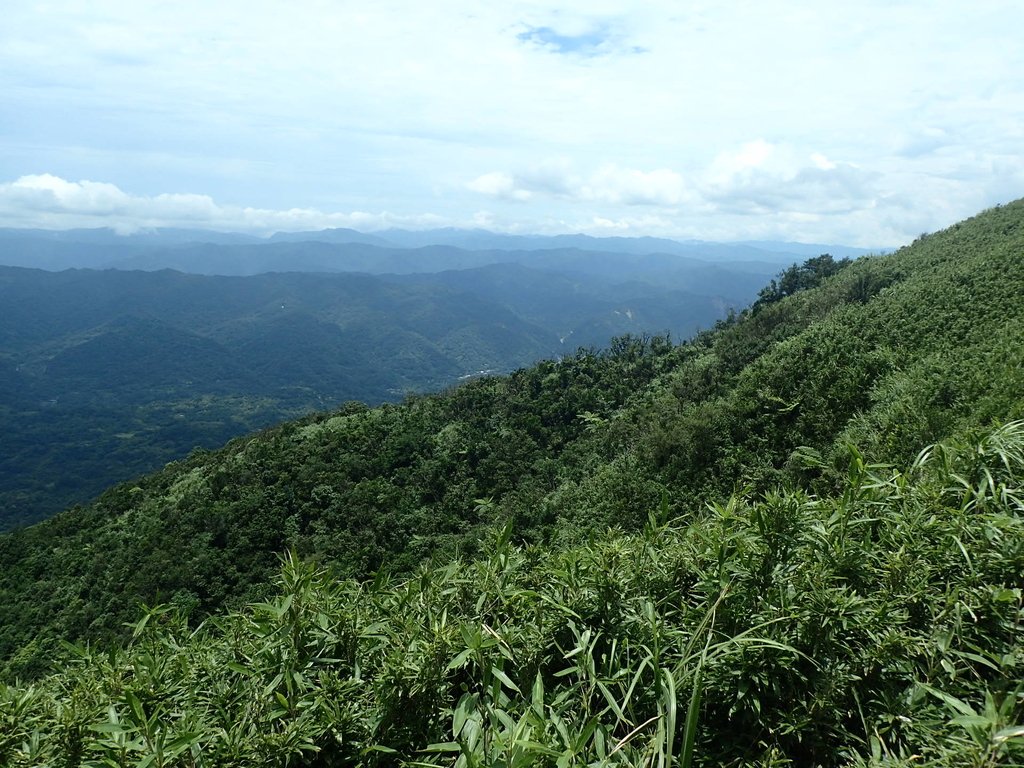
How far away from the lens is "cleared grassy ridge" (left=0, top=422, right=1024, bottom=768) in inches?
60.9

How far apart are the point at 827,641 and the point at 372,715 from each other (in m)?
1.41

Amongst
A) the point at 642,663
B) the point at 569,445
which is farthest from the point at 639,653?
the point at 569,445

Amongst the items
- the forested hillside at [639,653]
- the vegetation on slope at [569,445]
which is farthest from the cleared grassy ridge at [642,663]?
the vegetation on slope at [569,445]

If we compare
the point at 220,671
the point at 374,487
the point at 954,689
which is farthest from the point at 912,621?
the point at 374,487

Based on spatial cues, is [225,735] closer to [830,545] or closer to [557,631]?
[557,631]

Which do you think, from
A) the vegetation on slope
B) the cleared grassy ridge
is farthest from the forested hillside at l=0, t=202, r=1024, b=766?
the vegetation on slope

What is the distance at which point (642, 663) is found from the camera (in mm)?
1602

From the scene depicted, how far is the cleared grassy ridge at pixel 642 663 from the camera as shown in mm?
1547

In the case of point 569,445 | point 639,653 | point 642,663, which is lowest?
point 569,445

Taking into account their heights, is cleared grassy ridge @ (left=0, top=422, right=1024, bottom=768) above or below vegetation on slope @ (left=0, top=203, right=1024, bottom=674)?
above

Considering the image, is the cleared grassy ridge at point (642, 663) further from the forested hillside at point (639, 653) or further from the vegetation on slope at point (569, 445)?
the vegetation on slope at point (569, 445)

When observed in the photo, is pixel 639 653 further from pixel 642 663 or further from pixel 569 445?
pixel 569 445

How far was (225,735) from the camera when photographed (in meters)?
1.63

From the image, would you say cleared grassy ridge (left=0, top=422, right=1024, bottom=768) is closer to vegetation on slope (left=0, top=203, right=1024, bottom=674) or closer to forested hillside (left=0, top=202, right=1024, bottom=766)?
forested hillside (left=0, top=202, right=1024, bottom=766)
